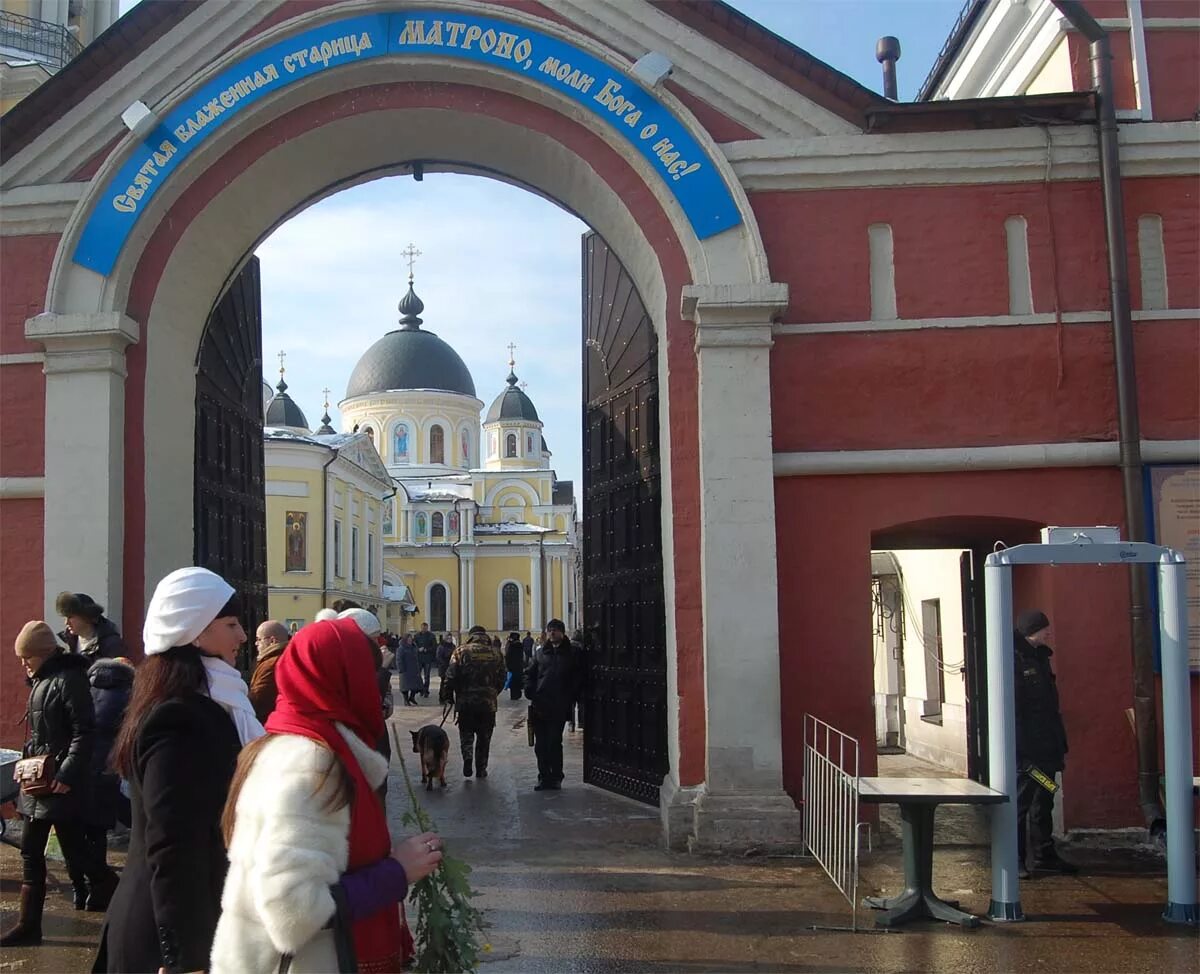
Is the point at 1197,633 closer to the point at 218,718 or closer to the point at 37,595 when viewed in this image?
the point at 218,718

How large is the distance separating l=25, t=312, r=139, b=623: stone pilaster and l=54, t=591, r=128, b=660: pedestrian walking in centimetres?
189

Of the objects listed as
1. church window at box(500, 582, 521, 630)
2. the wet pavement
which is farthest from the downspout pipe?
church window at box(500, 582, 521, 630)

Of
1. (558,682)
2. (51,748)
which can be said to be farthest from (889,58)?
(51,748)

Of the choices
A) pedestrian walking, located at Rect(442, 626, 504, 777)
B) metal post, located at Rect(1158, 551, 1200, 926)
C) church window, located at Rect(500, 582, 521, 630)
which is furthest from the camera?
church window, located at Rect(500, 582, 521, 630)

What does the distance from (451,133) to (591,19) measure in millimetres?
1612

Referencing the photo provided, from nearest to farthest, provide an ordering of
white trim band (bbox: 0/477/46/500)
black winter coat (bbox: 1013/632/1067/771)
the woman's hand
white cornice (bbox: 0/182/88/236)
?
the woman's hand, black winter coat (bbox: 1013/632/1067/771), white trim band (bbox: 0/477/46/500), white cornice (bbox: 0/182/88/236)

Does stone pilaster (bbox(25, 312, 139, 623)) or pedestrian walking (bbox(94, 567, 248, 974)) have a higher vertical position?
stone pilaster (bbox(25, 312, 139, 623))

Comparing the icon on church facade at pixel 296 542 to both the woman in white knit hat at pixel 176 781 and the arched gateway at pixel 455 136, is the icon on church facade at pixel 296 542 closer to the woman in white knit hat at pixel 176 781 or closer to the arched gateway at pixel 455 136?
the arched gateway at pixel 455 136

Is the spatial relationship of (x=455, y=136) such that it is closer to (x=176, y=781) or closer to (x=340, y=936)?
(x=176, y=781)

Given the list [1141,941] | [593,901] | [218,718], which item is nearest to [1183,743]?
[1141,941]

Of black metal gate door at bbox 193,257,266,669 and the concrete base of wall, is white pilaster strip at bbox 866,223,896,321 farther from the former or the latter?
black metal gate door at bbox 193,257,266,669

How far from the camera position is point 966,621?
10.6 metres

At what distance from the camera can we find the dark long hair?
335cm

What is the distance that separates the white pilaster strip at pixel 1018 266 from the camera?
9555 millimetres
